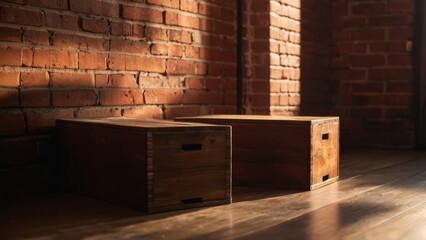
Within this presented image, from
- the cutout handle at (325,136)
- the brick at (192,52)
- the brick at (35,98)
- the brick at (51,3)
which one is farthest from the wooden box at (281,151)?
the brick at (51,3)

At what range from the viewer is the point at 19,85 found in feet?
8.55

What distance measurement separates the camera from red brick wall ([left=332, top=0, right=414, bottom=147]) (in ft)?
15.7

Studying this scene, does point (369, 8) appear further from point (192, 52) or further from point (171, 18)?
point (171, 18)

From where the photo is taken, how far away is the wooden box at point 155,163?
2297mm

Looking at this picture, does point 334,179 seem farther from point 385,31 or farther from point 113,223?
point 385,31

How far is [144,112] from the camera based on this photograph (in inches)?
127

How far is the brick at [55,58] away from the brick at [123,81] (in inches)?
9.9

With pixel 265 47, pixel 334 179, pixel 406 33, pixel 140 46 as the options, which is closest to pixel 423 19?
pixel 406 33

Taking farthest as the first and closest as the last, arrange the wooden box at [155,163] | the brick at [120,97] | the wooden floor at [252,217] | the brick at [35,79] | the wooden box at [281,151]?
the brick at [120,97] → the wooden box at [281,151] → the brick at [35,79] → the wooden box at [155,163] → the wooden floor at [252,217]

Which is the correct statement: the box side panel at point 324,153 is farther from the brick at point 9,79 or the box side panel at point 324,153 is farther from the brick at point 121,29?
the brick at point 9,79

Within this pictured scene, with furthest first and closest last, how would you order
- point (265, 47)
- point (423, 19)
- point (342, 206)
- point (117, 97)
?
1. point (423, 19)
2. point (265, 47)
3. point (117, 97)
4. point (342, 206)

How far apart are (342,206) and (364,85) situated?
8.69 ft

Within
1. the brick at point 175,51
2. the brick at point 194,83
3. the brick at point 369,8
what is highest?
the brick at point 369,8

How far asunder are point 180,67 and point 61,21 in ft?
2.96
